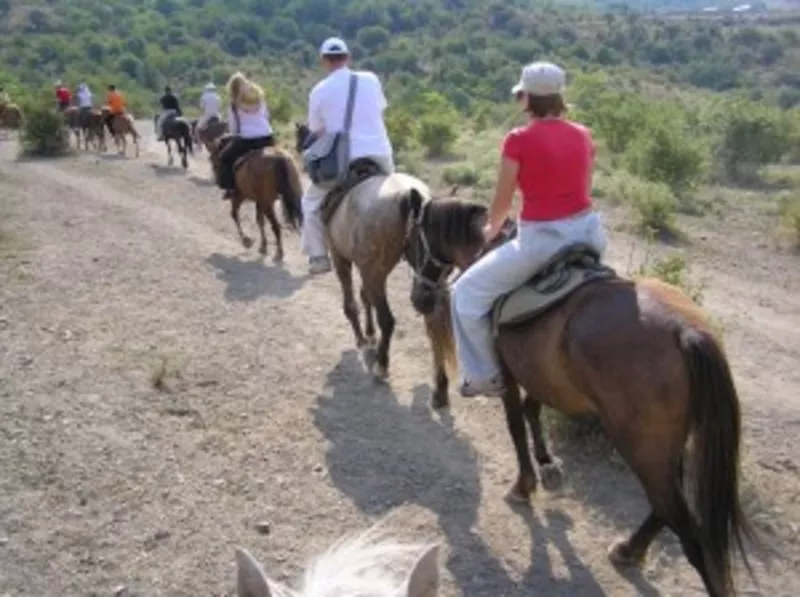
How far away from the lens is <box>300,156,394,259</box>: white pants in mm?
6918

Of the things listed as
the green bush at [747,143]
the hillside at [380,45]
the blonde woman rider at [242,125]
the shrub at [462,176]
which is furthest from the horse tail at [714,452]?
the hillside at [380,45]

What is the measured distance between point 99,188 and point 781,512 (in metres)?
13.8

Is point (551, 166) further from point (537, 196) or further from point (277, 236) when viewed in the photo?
point (277, 236)

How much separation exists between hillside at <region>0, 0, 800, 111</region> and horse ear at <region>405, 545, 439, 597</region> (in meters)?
47.4

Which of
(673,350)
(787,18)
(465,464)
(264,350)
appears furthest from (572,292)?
(787,18)

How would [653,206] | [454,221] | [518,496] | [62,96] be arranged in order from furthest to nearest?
[62,96] → [653,206] → [454,221] → [518,496]

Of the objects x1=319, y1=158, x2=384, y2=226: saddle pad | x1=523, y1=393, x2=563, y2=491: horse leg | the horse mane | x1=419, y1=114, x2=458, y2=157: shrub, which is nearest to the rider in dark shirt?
x1=419, y1=114, x2=458, y2=157: shrub

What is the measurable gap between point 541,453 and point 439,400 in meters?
1.30

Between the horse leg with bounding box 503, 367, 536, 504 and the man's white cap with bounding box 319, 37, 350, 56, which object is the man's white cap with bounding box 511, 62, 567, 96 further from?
the man's white cap with bounding box 319, 37, 350, 56

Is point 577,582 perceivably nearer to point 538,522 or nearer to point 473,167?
point 538,522

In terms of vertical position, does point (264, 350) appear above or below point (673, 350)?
below

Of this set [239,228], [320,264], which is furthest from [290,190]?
[320,264]

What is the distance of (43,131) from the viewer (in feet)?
69.8

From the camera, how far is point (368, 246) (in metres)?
6.35
